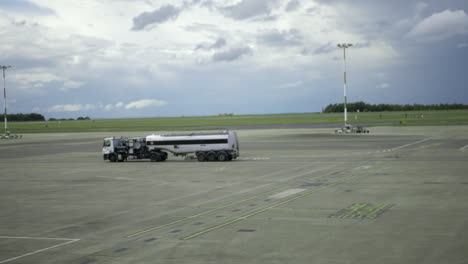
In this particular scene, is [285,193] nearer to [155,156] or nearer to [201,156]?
[201,156]

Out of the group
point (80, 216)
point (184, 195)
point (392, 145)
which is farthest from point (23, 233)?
point (392, 145)

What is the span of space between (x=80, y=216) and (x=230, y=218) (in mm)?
7246

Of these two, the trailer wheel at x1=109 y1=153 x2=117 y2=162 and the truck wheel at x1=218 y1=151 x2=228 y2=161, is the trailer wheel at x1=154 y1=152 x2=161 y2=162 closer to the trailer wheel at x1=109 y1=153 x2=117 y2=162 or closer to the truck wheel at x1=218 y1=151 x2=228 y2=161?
the trailer wheel at x1=109 y1=153 x2=117 y2=162

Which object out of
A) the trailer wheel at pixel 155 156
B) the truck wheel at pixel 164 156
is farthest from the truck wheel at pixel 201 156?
the trailer wheel at pixel 155 156

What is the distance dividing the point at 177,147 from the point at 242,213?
28867mm

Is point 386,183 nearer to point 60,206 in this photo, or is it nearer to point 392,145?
point 60,206

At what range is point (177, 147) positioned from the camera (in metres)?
50.7

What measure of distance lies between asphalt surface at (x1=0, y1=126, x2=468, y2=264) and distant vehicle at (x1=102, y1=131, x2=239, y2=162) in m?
5.44

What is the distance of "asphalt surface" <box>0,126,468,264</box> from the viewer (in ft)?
52.6

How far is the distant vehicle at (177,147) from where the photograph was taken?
49.1m

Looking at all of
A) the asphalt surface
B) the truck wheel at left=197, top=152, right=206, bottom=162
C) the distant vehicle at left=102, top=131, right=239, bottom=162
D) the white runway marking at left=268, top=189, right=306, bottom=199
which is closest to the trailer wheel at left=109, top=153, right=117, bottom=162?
the distant vehicle at left=102, top=131, right=239, bottom=162

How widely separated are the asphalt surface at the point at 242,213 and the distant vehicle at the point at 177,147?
5437 millimetres

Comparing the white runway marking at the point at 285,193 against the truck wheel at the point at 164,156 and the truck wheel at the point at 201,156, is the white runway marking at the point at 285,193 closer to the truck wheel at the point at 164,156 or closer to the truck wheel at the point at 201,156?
the truck wheel at the point at 201,156

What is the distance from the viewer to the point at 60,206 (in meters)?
25.8
